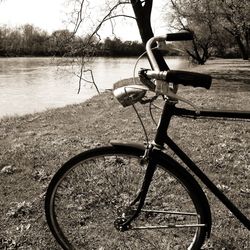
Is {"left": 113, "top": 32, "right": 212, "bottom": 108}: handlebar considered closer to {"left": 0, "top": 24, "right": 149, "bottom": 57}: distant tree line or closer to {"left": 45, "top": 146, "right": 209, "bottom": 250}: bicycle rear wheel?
{"left": 45, "top": 146, "right": 209, "bottom": 250}: bicycle rear wheel

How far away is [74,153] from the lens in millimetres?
7305

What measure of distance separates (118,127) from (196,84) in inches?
313

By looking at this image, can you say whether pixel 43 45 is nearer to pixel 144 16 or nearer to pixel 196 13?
pixel 196 13

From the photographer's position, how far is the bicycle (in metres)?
2.53

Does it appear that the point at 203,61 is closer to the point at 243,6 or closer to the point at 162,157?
the point at 243,6

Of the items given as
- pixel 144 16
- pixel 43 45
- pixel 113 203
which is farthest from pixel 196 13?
pixel 113 203

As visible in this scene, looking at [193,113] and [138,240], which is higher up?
[193,113]

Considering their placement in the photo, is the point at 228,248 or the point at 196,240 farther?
the point at 228,248

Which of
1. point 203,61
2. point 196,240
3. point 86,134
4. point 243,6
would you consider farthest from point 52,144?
point 203,61

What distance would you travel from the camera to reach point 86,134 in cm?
953

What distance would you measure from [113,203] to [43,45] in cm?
4041

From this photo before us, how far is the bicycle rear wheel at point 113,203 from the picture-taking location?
284 cm

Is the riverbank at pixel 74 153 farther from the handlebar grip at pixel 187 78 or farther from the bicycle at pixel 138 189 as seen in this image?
the handlebar grip at pixel 187 78

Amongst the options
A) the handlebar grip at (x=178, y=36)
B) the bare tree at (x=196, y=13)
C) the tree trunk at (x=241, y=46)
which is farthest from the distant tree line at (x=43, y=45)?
the handlebar grip at (x=178, y=36)
